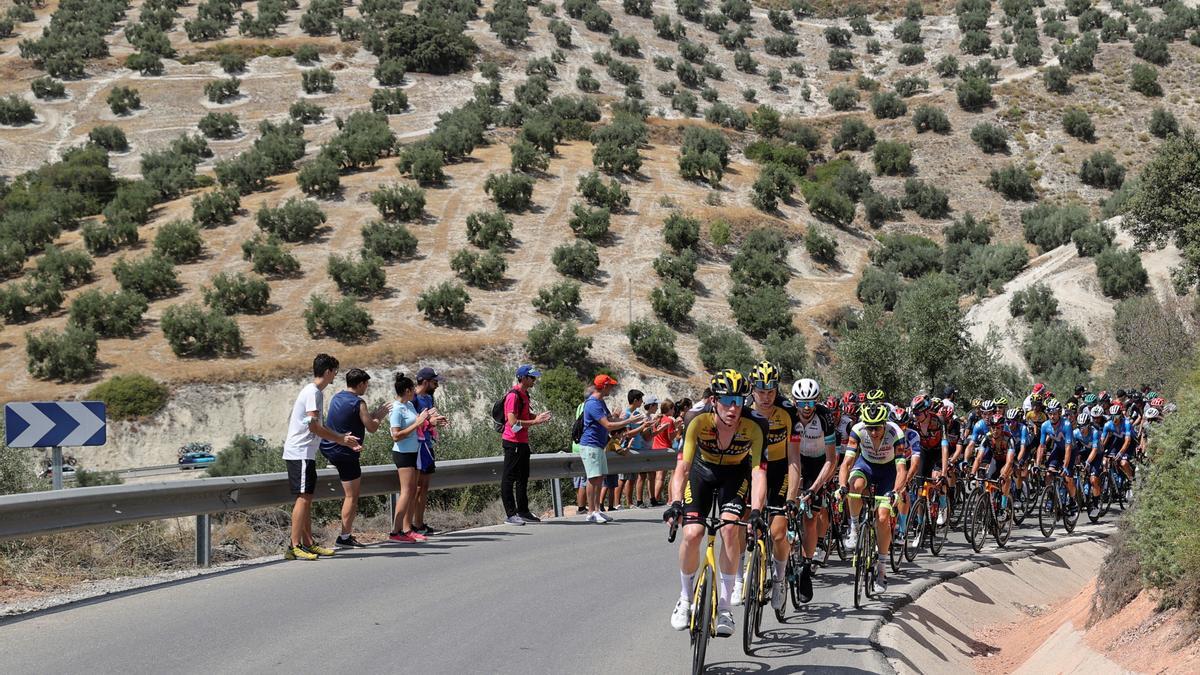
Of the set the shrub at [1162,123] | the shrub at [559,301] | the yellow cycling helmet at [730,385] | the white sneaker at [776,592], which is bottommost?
the white sneaker at [776,592]

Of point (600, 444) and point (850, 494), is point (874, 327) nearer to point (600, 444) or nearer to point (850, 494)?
point (600, 444)

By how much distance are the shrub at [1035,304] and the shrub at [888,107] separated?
42.4 metres

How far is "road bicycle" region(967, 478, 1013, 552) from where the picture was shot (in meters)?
14.8

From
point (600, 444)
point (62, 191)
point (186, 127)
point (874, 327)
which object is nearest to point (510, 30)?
point (186, 127)

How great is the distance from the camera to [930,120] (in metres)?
90.8

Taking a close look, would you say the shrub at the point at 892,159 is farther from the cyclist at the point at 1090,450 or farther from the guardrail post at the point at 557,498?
the guardrail post at the point at 557,498

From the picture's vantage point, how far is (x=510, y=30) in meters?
106

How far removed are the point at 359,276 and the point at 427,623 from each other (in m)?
46.2

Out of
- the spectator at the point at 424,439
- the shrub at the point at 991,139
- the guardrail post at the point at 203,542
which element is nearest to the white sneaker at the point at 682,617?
the guardrail post at the point at 203,542

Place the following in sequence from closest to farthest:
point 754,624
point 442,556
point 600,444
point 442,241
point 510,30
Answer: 1. point 754,624
2. point 442,556
3. point 600,444
4. point 442,241
5. point 510,30

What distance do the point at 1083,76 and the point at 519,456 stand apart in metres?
93.0

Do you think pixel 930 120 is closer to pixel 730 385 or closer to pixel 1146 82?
pixel 1146 82

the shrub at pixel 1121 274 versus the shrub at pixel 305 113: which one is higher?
the shrub at pixel 305 113

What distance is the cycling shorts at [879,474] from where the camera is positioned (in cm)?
1101
